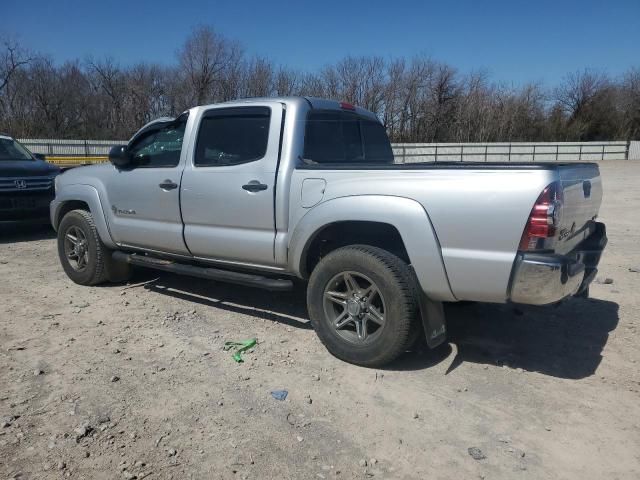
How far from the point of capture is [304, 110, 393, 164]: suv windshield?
4473mm

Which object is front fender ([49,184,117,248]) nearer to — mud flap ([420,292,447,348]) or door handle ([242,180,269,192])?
door handle ([242,180,269,192])

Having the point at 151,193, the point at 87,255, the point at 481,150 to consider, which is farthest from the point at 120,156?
the point at 481,150

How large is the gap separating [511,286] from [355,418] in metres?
1.24

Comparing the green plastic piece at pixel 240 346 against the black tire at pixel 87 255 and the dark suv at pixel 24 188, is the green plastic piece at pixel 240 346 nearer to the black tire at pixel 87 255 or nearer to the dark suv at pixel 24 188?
the black tire at pixel 87 255

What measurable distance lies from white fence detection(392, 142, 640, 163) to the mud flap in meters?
29.2

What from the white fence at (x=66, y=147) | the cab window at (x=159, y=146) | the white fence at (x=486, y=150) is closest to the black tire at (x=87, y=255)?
the cab window at (x=159, y=146)

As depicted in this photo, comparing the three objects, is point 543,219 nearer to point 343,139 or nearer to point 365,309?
point 365,309

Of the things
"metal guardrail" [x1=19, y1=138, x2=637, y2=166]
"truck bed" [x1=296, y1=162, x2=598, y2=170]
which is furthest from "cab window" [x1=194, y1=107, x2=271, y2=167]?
"metal guardrail" [x1=19, y1=138, x2=637, y2=166]

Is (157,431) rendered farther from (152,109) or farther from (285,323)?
(152,109)

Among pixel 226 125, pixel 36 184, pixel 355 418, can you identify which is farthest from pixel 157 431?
pixel 36 184

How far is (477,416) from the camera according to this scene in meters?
3.30

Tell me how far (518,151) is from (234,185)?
35847 millimetres

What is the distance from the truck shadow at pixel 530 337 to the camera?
13.3ft

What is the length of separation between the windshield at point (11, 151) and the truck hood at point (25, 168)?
0.33 meters
